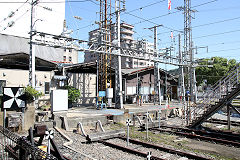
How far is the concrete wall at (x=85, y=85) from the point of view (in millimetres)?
25095

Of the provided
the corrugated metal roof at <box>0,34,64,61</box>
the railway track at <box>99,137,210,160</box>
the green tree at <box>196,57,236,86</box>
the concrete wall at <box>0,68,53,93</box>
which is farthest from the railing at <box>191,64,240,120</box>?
the green tree at <box>196,57,236,86</box>

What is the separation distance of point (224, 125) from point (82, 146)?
11475mm

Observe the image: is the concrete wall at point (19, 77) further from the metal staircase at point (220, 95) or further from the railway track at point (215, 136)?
the metal staircase at point (220, 95)

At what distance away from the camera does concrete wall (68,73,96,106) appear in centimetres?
2510

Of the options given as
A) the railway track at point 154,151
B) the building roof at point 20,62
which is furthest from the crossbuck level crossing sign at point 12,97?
the building roof at point 20,62

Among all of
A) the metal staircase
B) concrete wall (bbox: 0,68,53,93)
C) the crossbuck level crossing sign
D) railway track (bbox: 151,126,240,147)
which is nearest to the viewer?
the crossbuck level crossing sign

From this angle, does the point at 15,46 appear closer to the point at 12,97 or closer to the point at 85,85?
the point at 85,85

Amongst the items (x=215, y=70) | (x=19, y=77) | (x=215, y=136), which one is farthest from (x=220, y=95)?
(x=215, y=70)

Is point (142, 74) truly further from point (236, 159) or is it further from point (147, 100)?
point (236, 159)

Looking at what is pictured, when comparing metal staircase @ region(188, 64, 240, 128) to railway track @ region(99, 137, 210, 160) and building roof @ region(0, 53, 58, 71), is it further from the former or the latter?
building roof @ region(0, 53, 58, 71)

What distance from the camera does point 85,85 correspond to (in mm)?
26031

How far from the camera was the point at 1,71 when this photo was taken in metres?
18.3

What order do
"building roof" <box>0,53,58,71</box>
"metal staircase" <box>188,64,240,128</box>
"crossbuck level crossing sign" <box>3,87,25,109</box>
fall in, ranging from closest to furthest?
"crossbuck level crossing sign" <box>3,87,25,109</box>, "metal staircase" <box>188,64,240,128</box>, "building roof" <box>0,53,58,71</box>

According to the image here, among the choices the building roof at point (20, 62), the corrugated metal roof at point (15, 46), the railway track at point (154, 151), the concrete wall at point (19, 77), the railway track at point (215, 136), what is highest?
the corrugated metal roof at point (15, 46)
